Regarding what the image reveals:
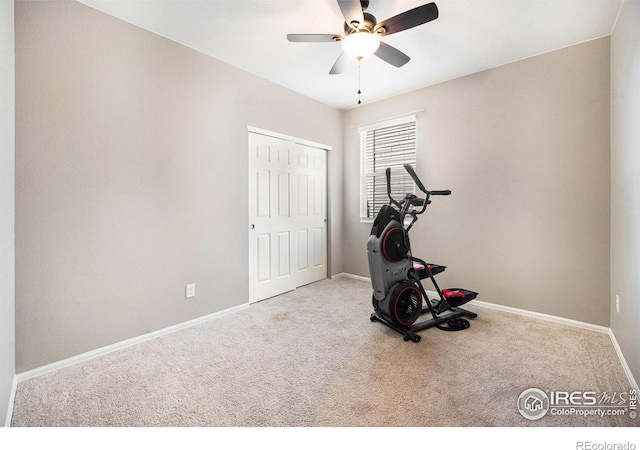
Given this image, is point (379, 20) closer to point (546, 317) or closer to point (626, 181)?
point (626, 181)

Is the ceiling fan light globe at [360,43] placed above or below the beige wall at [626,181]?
above

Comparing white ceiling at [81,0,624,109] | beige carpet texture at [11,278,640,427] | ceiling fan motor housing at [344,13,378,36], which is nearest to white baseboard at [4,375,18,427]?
beige carpet texture at [11,278,640,427]

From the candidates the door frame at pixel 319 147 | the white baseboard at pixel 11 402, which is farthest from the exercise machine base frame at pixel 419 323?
the white baseboard at pixel 11 402

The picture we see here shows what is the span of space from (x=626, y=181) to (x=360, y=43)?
2096 millimetres

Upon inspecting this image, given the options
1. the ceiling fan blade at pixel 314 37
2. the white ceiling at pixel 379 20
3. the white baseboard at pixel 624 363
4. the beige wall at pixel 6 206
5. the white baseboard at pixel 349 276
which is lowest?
the white baseboard at pixel 624 363

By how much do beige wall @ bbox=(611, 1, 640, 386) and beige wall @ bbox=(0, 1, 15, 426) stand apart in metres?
3.47

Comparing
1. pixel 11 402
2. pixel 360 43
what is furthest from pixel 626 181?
pixel 11 402

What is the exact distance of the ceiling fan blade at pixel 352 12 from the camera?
5.77 ft

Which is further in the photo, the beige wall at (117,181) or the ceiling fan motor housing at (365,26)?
the ceiling fan motor housing at (365,26)

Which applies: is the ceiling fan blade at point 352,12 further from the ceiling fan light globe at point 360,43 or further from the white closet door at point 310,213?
the white closet door at point 310,213

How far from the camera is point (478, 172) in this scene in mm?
3174

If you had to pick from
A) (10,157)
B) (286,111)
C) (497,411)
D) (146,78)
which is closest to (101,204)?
(10,157)

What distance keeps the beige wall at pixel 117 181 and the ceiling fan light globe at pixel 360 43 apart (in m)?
1.50
